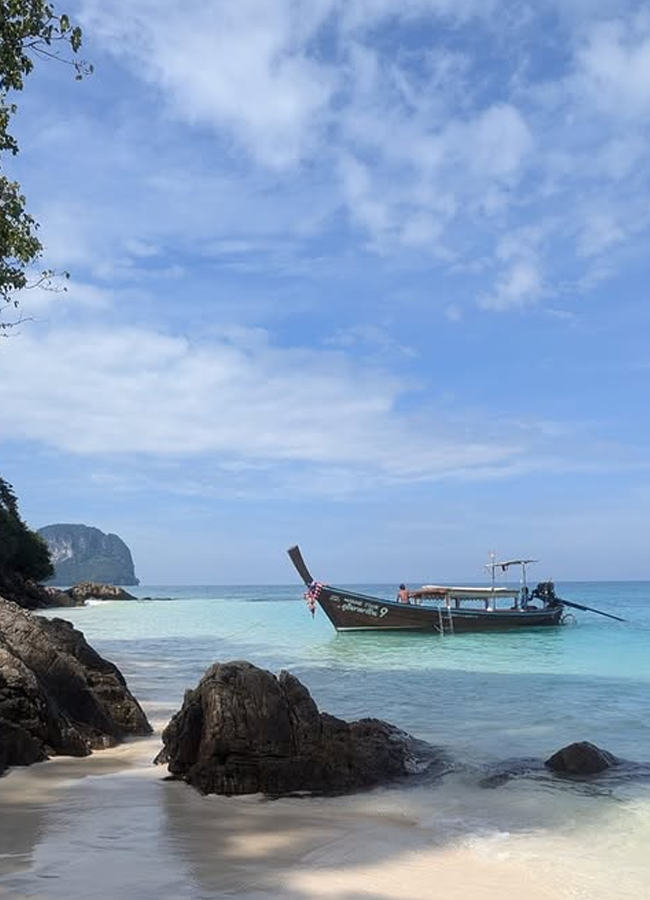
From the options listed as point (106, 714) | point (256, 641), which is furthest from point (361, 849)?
point (256, 641)

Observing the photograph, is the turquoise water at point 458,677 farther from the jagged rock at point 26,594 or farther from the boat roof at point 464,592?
the jagged rock at point 26,594

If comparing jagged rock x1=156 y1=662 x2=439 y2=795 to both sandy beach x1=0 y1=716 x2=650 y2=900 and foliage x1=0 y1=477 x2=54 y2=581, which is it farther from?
foliage x1=0 y1=477 x2=54 y2=581

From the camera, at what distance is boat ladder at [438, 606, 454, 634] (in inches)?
1380

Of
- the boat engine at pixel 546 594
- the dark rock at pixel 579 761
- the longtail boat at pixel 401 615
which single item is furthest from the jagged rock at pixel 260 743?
the boat engine at pixel 546 594

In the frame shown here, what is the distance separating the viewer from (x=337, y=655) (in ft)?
84.9

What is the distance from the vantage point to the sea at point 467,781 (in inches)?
213

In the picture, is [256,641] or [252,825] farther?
[256,641]

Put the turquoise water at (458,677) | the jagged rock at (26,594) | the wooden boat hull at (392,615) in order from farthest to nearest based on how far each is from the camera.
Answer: the jagged rock at (26,594)
the wooden boat hull at (392,615)
the turquoise water at (458,677)

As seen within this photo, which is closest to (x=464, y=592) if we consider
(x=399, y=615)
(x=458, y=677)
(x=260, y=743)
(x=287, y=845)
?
(x=399, y=615)

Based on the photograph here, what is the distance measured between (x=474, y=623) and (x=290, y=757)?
96.8 feet

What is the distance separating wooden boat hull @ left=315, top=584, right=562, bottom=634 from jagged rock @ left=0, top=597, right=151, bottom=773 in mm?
24458

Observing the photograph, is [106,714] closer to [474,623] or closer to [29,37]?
[29,37]

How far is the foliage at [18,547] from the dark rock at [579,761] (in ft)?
169

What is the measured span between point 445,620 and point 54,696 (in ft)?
91.2
